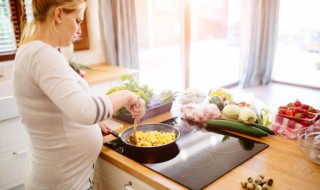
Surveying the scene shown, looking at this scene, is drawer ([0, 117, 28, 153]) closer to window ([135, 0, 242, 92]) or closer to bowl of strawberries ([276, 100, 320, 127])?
bowl of strawberries ([276, 100, 320, 127])

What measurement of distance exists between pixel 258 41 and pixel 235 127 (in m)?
3.97

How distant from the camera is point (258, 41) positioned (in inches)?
199

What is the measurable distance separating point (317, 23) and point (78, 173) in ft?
17.2

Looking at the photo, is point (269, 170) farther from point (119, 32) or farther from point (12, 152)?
point (119, 32)

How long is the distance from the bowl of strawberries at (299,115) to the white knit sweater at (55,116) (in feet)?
2.81

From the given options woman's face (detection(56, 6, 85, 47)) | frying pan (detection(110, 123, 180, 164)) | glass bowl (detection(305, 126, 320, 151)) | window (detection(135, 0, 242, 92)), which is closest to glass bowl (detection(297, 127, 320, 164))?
glass bowl (detection(305, 126, 320, 151))

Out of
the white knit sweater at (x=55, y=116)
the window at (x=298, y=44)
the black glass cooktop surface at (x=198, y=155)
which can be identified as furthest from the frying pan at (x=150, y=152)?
the window at (x=298, y=44)

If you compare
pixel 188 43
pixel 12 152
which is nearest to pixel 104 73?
pixel 12 152

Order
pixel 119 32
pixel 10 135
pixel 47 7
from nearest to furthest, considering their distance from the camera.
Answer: pixel 47 7
pixel 10 135
pixel 119 32

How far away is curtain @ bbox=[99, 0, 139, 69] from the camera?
315 cm

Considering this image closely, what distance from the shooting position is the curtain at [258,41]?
4.97 metres

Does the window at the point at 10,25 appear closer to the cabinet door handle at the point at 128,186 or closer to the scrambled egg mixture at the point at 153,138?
the scrambled egg mixture at the point at 153,138

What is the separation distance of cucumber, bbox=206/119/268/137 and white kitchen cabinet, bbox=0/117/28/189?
143 centimetres

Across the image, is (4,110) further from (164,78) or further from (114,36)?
(164,78)
